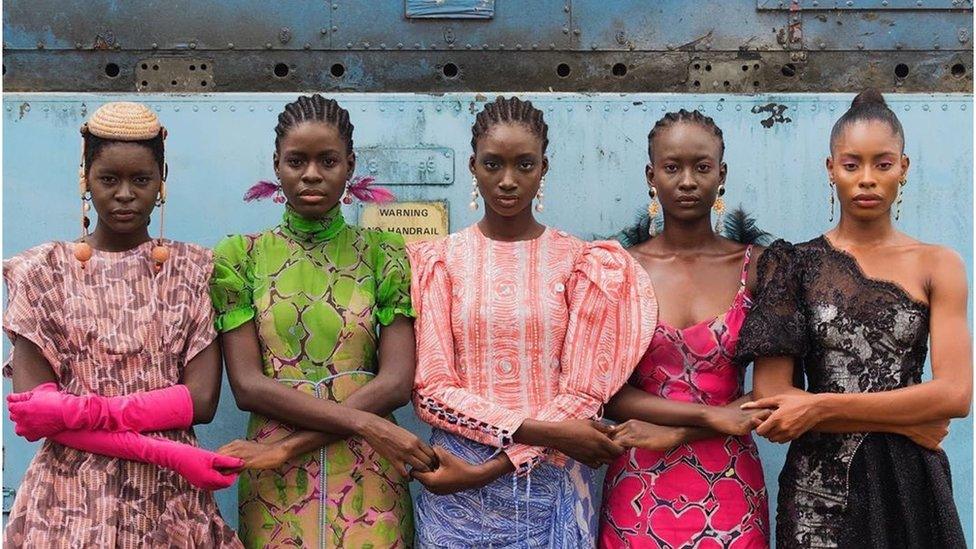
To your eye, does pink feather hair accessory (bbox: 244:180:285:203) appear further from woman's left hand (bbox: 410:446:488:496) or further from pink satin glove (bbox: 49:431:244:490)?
woman's left hand (bbox: 410:446:488:496)

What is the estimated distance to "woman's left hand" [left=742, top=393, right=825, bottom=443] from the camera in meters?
3.84

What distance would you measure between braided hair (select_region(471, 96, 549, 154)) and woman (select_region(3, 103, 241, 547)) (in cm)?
93

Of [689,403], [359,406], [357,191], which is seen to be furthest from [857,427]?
[357,191]

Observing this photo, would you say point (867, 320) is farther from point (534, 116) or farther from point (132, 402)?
point (132, 402)

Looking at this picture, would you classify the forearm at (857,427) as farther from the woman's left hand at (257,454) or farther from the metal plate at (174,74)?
the metal plate at (174,74)

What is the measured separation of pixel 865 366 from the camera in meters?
3.92

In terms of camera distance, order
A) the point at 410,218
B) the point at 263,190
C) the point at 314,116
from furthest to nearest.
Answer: the point at 410,218 < the point at 263,190 < the point at 314,116

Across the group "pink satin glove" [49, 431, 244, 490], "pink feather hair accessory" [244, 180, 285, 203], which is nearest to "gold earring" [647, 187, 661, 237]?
"pink feather hair accessory" [244, 180, 285, 203]

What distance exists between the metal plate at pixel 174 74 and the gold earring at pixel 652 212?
1607 millimetres

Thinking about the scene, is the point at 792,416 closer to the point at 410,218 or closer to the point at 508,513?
the point at 508,513

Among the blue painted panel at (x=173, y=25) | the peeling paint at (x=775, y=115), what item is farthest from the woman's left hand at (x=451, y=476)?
the blue painted panel at (x=173, y=25)

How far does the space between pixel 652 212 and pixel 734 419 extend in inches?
28.0

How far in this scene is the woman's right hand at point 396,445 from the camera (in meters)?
3.96

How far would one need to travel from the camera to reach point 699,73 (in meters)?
4.95
